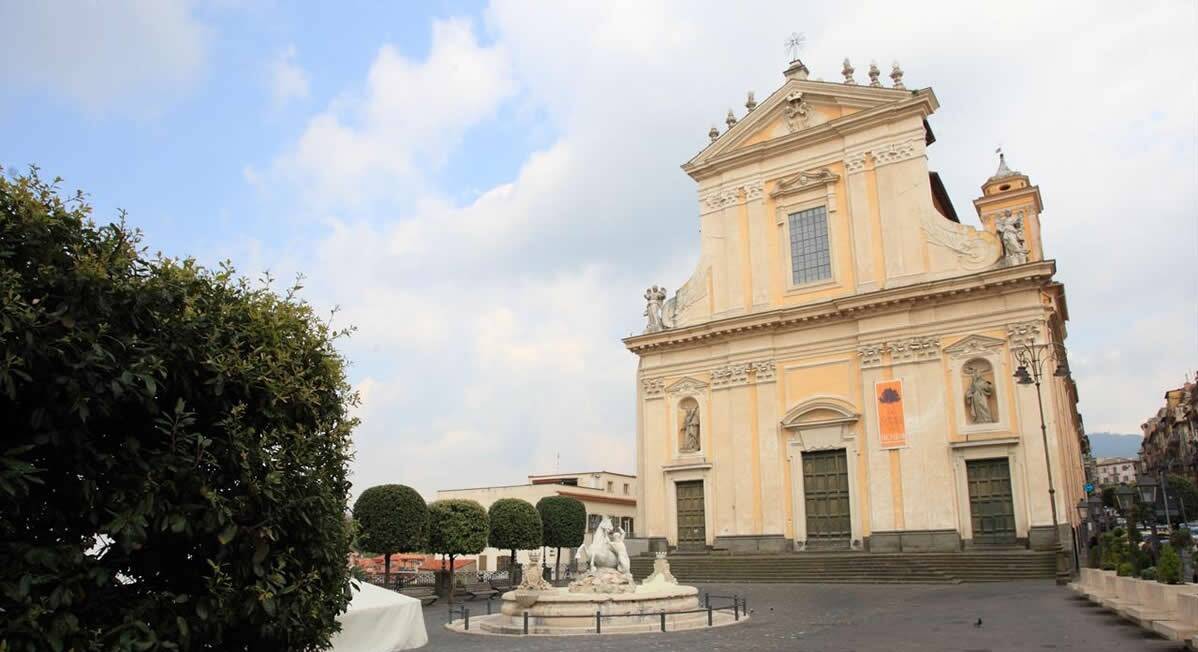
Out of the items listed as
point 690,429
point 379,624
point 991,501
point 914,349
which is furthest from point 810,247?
point 379,624

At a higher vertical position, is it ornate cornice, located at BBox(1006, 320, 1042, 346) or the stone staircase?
ornate cornice, located at BBox(1006, 320, 1042, 346)

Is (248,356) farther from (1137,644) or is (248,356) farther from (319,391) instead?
(1137,644)

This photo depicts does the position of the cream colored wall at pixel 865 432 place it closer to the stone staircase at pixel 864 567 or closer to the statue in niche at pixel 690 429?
the statue in niche at pixel 690 429

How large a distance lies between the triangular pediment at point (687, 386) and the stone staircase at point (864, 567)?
669 cm

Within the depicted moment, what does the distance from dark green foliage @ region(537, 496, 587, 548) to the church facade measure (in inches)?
371

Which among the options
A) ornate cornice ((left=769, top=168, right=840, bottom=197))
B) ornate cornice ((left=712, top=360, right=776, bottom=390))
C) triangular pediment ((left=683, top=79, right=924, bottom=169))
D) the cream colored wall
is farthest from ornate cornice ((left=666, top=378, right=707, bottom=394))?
triangular pediment ((left=683, top=79, right=924, bottom=169))

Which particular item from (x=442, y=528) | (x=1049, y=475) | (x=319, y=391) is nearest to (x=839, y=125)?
(x=1049, y=475)

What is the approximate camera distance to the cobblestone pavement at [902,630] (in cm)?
1366

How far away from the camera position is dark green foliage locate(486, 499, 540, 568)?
128ft

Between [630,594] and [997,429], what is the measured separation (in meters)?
16.8

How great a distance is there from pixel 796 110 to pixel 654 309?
32.8ft

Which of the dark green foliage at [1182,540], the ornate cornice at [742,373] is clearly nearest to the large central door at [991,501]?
the ornate cornice at [742,373]

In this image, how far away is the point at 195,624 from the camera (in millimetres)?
5137

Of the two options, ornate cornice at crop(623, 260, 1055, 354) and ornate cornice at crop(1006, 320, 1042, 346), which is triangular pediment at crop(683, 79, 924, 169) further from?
ornate cornice at crop(1006, 320, 1042, 346)
